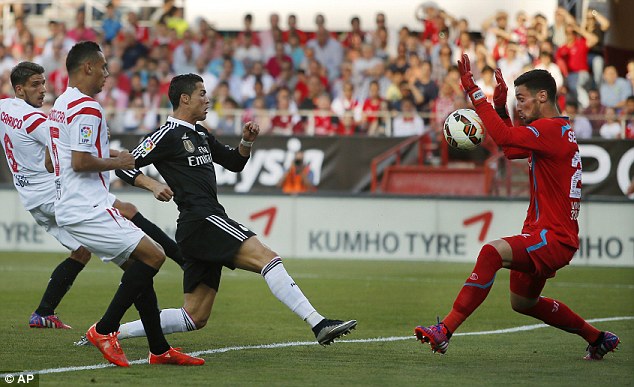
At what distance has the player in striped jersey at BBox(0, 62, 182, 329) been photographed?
32.9 feet

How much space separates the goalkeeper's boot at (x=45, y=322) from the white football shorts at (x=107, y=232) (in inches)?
92.5

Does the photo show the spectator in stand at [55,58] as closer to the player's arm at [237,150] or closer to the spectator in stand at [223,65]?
the spectator in stand at [223,65]

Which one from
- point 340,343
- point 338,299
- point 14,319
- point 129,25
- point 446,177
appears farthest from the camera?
point 129,25

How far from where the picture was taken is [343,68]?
21984mm

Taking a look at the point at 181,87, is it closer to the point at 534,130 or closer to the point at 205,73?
the point at 534,130

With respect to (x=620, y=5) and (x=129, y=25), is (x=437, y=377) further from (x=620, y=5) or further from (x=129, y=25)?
(x=129, y=25)

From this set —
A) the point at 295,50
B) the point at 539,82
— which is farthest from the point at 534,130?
the point at 295,50

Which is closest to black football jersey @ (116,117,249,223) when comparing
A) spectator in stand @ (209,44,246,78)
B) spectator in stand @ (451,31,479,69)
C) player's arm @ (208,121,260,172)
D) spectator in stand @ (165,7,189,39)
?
player's arm @ (208,121,260,172)

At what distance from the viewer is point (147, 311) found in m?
7.75

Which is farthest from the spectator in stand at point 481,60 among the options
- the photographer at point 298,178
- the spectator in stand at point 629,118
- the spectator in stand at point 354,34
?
the photographer at point 298,178

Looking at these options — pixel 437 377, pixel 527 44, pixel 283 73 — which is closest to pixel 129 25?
pixel 283 73

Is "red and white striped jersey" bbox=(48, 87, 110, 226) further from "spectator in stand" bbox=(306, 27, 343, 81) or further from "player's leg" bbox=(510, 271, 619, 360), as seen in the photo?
"spectator in stand" bbox=(306, 27, 343, 81)

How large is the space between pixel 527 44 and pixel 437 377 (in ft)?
46.9

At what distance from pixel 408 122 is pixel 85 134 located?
1306 cm
